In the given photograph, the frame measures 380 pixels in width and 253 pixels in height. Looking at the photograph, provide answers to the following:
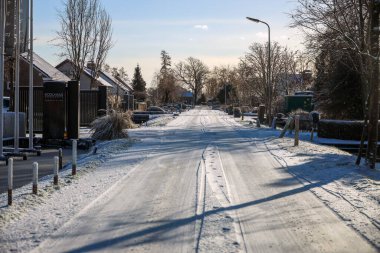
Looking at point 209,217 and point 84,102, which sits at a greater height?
point 84,102

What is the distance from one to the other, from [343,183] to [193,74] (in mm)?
120278

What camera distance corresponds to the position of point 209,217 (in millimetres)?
7258

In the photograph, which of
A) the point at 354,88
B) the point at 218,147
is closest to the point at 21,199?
the point at 218,147

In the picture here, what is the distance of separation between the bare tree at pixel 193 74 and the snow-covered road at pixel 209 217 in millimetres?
116761

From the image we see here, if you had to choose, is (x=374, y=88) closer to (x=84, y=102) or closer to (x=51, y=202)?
(x=51, y=202)

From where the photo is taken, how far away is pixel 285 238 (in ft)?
20.8

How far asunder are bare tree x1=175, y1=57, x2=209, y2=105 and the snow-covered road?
116761 millimetres

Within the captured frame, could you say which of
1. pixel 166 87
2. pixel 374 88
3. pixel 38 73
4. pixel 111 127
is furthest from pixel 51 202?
pixel 166 87

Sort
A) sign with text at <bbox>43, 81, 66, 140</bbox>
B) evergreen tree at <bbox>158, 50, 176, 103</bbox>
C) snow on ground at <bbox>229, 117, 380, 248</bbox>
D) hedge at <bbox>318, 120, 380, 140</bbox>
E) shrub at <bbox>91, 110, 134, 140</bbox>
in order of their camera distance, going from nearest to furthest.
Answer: snow on ground at <bbox>229, 117, 380, 248</bbox>
sign with text at <bbox>43, 81, 66, 140</bbox>
shrub at <bbox>91, 110, 134, 140</bbox>
hedge at <bbox>318, 120, 380, 140</bbox>
evergreen tree at <bbox>158, 50, 176, 103</bbox>

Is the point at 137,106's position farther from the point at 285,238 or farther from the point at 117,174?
the point at 285,238

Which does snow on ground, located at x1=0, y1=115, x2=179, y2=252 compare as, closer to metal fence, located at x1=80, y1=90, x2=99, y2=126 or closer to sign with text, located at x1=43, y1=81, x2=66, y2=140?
sign with text, located at x1=43, y1=81, x2=66, y2=140

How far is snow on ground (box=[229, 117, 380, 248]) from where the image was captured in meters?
7.30

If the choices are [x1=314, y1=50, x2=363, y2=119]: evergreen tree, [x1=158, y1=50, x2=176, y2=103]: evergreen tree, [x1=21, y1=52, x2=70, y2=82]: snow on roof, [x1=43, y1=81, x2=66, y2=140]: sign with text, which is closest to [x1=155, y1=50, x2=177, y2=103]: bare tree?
[x1=158, y1=50, x2=176, y2=103]: evergreen tree

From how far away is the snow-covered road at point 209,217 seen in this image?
601 cm
